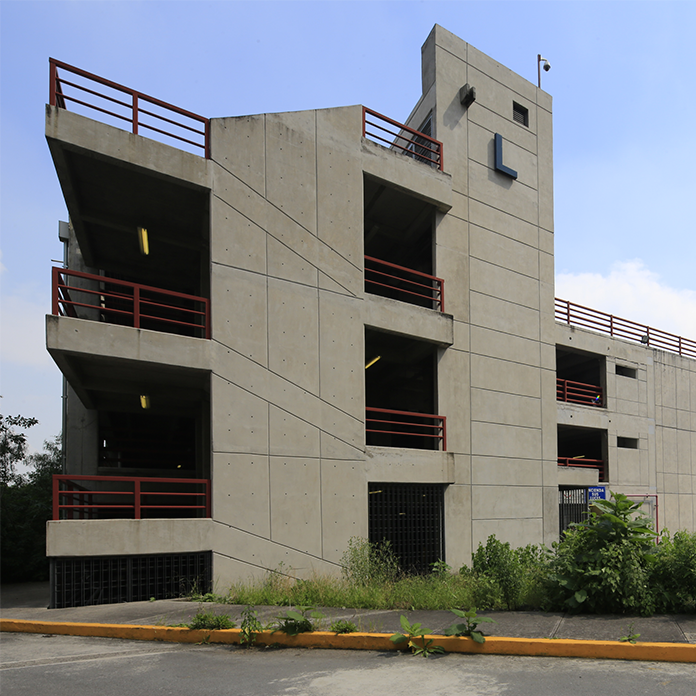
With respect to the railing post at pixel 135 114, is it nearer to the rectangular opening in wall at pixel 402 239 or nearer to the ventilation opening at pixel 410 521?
the rectangular opening in wall at pixel 402 239

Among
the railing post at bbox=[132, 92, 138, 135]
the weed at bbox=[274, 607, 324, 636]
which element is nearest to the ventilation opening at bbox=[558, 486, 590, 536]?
the weed at bbox=[274, 607, 324, 636]

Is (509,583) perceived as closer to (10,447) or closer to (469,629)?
(469,629)

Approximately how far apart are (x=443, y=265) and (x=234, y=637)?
1158cm

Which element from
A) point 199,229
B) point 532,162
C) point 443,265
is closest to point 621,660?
point 443,265

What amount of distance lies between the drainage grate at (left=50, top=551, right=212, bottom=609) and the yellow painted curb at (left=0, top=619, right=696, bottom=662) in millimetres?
1293

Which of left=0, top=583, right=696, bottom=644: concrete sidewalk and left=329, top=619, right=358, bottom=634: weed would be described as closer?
left=0, top=583, right=696, bottom=644: concrete sidewalk

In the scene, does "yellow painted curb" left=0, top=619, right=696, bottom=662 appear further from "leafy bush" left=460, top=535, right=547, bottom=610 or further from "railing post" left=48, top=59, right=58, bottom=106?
"railing post" left=48, top=59, right=58, bottom=106

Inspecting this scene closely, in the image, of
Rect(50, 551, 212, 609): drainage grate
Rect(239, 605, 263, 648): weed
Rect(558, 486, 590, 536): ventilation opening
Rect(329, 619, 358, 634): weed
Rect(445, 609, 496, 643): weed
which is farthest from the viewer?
Rect(558, 486, 590, 536): ventilation opening

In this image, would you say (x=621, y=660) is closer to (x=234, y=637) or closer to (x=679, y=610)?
(x=679, y=610)

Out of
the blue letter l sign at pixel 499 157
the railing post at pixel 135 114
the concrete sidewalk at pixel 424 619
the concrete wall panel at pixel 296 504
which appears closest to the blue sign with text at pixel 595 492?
the blue letter l sign at pixel 499 157

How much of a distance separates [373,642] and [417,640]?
60cm

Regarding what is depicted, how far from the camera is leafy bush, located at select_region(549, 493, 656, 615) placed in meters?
7.80

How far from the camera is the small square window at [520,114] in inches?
765

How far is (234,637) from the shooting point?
25.8ft
